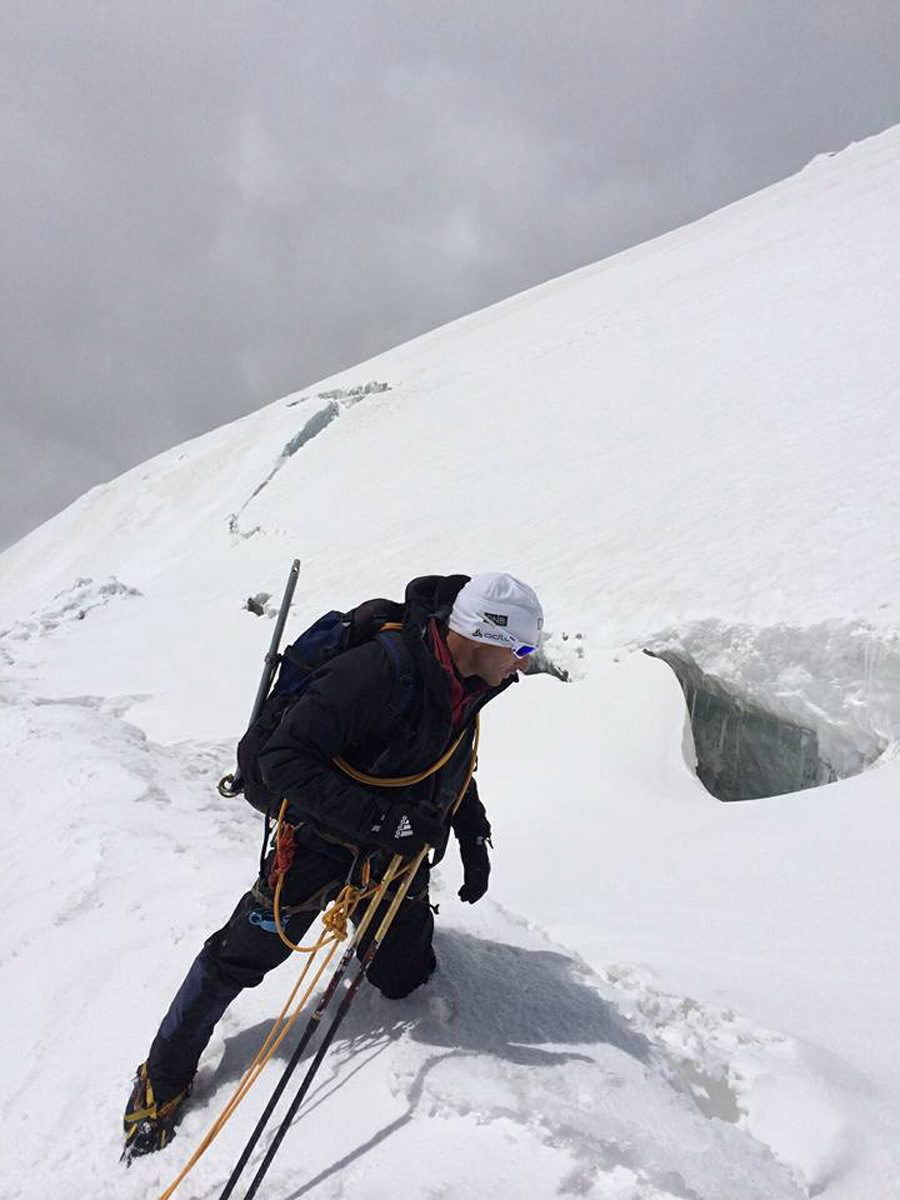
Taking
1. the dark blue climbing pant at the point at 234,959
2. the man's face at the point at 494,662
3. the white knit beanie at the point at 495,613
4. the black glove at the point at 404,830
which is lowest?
the dark blue climbing pant at the point at 234,959

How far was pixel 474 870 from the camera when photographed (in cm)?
280

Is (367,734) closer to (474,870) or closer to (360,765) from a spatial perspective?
(360,765)

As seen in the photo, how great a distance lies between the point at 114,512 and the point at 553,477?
75.6ft

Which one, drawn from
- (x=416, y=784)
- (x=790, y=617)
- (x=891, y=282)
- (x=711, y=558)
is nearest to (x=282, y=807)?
(x=416, y=784)

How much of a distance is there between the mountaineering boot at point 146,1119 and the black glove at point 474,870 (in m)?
1.08

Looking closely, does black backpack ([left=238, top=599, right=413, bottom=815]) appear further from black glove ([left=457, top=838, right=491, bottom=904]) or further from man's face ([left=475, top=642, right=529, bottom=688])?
black glove ([left=457, top=838, right=491, bottom=904])

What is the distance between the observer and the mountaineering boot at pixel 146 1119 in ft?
7.61

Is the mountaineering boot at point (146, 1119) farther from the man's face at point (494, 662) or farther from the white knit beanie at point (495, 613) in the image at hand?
the white knit beanie at point (495, 613)

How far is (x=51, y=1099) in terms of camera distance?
8.49 feet

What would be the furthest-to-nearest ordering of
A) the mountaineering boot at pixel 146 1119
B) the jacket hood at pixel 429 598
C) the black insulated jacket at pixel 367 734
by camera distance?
the jacket hood at pixel 429 598, the mountaineering boot at pixel 146 1119, the black insulated jacket at pixel 367 734

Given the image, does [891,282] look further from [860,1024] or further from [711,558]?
[860,1024]

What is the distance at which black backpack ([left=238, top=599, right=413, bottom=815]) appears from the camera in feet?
7.85

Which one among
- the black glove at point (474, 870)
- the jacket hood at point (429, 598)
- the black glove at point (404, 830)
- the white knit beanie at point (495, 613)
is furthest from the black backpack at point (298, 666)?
the black glove at point (474, 870)

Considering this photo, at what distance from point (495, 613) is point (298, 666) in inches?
25.1
